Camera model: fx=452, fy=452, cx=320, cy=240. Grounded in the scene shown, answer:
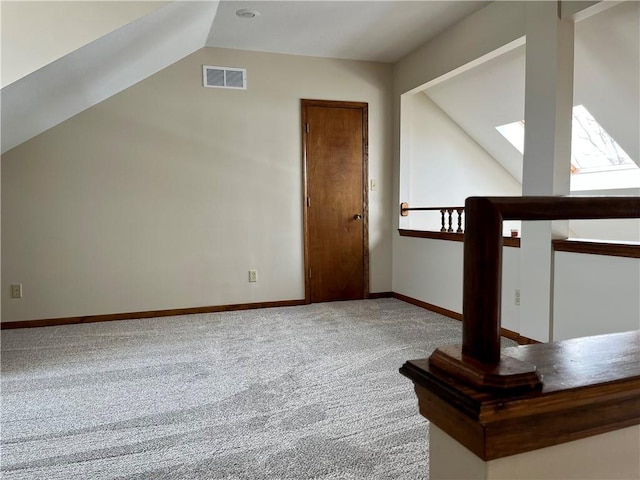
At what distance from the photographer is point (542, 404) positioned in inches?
19.1

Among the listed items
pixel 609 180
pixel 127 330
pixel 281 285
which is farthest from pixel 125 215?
pixel 609 180

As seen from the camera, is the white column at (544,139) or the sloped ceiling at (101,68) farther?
the white column at (544,139)

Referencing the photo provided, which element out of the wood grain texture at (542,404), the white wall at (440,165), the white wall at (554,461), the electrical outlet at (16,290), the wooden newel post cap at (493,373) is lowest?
the electrical outlet at (16,290)

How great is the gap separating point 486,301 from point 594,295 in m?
2.61

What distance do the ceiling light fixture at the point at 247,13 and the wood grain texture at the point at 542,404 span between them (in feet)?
11.0

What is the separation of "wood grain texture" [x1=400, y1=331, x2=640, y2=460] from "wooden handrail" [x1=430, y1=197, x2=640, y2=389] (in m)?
0.02

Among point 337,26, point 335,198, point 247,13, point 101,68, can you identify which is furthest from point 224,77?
point 335,198

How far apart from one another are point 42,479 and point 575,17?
3494 mm

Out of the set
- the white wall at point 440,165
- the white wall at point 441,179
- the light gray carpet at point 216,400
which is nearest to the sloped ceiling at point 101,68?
the light gray carpet at point 216,400

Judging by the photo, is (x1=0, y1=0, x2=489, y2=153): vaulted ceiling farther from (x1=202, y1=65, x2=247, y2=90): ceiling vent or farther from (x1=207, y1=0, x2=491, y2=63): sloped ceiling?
(x1=202, y1=65, x2=247, y2=90): ceiling vent

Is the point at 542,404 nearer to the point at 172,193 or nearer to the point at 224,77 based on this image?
the point at 172,193

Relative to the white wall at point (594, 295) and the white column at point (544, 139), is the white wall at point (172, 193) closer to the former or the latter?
the white column at point (544, 139)

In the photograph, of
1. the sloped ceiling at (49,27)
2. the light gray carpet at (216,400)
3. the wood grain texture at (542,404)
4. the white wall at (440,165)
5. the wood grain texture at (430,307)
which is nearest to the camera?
the wood grain texture at (542,404)

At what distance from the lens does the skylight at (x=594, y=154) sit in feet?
13.7
